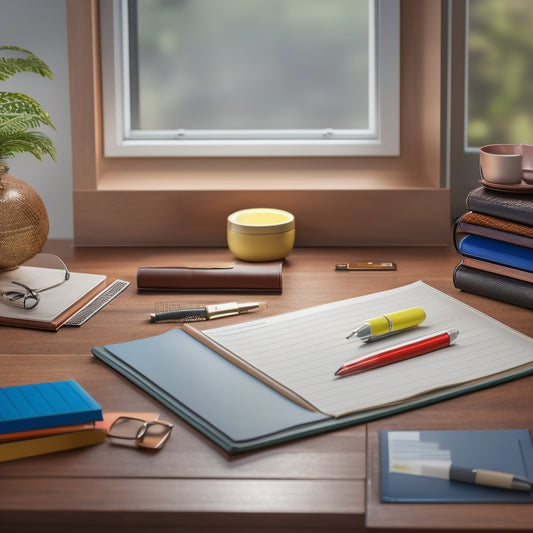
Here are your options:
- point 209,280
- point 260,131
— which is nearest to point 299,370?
point 209,280

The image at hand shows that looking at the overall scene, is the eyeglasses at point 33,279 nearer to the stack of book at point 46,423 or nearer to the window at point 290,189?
the window at point 290,189

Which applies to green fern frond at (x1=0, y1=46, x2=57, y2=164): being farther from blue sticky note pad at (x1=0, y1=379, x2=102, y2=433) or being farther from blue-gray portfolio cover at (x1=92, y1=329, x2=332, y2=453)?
blue sticky note pad at (x1=0, y1=379, x2=102, y2=433)

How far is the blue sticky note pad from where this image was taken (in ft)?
2.62

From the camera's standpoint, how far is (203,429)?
0.83 metres

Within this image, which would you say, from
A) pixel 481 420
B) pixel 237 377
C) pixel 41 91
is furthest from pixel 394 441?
pixel 41 91

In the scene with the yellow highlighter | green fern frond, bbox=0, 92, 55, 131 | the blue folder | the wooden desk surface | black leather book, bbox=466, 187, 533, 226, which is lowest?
the wooden desk surface

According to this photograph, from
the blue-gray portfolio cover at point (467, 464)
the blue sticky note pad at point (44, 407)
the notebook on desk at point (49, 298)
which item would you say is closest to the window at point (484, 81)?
the notebook on desk at point (49, 298)

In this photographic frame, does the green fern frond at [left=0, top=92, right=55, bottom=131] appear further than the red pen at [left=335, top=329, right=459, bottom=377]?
Yes

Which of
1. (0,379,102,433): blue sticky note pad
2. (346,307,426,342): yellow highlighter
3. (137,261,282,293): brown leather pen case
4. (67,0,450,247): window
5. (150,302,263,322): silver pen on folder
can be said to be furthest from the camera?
(67,0,450,247): window

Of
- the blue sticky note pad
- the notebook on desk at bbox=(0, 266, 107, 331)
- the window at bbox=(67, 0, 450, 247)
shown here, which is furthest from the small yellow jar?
the blue sticky note pad

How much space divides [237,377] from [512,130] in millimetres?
913

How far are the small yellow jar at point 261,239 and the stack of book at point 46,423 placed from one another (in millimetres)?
589

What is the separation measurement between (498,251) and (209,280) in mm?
420

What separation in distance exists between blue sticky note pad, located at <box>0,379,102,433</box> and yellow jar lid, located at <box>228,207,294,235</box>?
0.57m
